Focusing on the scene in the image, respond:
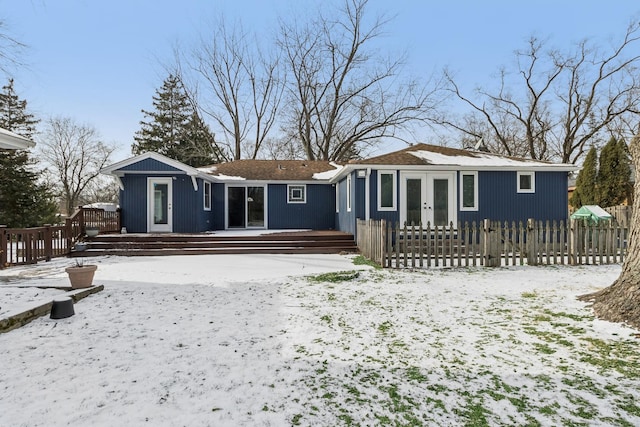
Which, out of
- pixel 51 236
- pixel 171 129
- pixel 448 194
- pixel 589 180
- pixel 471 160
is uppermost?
pixel 171 129

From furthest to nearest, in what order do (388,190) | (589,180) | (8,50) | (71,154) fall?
1. (71,154)
2. (589,180)
3. (388,190)
4. (8,50)

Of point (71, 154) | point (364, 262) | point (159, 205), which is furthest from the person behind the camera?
point (71, 154)

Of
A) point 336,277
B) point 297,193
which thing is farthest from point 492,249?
point 297,193

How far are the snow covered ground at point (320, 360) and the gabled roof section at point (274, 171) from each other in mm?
9905

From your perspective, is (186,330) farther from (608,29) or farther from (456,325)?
(608,29)

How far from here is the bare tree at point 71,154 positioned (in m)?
31.2

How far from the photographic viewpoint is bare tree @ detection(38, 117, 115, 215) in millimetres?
31219

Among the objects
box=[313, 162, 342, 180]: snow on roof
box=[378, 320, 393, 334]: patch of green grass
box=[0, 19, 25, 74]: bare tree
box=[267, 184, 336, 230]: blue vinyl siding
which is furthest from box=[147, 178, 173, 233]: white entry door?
box=[378, 320, 393, 334]: patch of green grass

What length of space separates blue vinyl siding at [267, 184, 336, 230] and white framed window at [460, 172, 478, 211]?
19.4 feet

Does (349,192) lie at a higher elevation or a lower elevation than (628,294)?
higher

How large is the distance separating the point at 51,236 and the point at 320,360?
1056cm

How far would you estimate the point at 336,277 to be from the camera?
7219 mm

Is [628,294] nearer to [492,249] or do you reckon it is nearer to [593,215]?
[492,249]

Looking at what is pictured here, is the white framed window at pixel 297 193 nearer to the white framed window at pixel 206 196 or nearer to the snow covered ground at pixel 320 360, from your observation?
the white framed window at pixel 206 196
